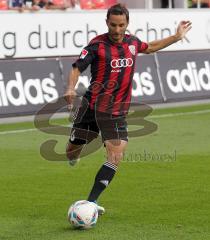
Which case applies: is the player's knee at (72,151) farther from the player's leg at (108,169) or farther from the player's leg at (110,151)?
the player's leg at (108,169)

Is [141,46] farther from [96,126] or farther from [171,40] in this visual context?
[96,126]

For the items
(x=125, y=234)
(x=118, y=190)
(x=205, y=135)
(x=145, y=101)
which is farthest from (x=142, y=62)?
(x=125, y=234)

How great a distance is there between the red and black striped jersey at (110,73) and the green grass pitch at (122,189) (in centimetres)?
122

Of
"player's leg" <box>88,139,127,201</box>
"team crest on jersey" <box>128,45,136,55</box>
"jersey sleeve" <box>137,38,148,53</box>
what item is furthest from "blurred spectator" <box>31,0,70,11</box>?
"player's leg" <box>88,139,127,201</box>

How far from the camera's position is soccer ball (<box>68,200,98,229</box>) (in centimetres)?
966

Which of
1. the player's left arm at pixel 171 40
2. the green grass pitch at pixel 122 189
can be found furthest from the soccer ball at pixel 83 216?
the player's left arm at pixel 171 40

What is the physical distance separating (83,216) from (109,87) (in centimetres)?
163

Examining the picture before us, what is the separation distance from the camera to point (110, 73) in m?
10.6

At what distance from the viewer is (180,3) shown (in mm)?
31703

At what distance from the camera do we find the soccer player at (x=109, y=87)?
10.2 meters

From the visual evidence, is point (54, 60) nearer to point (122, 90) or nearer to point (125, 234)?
→ point (122, 90)

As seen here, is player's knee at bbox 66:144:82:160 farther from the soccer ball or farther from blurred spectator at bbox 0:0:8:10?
blurred spectator at bbox 0:0:8:10

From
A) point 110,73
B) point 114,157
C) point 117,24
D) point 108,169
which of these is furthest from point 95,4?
point 108,169

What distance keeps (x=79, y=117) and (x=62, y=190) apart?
160 centimetres
